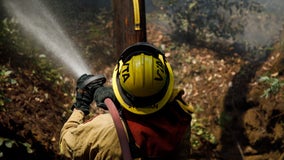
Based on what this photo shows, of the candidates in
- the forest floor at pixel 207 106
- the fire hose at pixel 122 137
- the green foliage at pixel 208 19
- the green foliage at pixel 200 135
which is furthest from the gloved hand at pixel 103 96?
the green foliage at pixel 208 19

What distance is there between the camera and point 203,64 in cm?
705

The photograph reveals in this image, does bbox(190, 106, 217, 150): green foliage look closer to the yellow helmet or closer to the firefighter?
the firefighter

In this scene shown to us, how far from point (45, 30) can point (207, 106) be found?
4300 mm

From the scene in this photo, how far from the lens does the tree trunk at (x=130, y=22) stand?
143 inches

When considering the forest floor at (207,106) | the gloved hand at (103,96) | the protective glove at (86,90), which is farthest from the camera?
the forest floor at (207,106)

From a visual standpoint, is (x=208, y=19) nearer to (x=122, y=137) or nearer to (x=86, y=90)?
(x=86, y=90)

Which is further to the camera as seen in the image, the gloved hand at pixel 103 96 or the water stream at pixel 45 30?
the water stream at pixel 45 30

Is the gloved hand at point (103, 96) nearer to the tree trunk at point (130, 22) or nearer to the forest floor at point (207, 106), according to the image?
the tree trunk at point (130, 22)

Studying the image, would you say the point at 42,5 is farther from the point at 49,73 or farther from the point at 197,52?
the point at 197,52

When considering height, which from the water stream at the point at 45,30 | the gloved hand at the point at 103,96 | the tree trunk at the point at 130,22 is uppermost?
the water stream at the point at 45,30

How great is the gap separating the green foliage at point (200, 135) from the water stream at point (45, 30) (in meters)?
2.61

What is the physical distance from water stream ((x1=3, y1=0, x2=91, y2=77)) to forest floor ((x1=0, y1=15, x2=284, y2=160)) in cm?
57

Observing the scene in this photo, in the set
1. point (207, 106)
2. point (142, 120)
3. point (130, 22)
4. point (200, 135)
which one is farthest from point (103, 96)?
point (207, 106)

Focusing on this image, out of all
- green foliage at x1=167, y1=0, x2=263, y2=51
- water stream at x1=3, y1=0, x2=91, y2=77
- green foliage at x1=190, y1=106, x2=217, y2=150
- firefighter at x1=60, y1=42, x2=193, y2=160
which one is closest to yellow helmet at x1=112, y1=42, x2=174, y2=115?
firefighter at x1=60, y1=42, x2=193, y2=160
